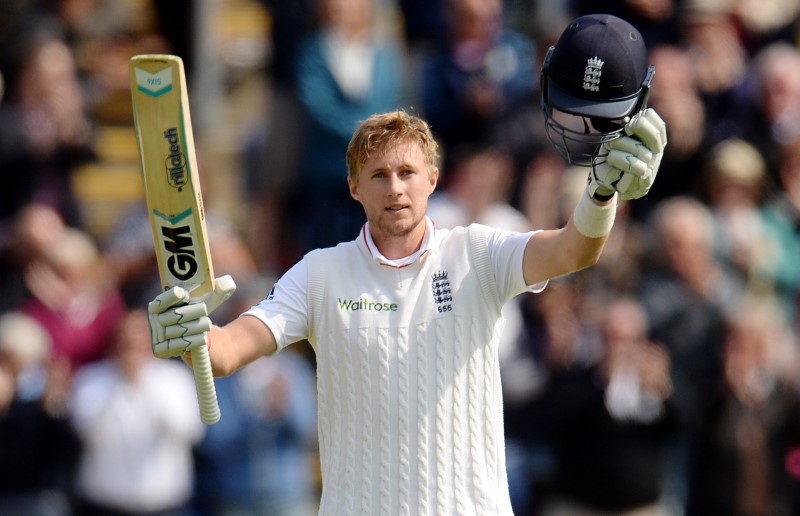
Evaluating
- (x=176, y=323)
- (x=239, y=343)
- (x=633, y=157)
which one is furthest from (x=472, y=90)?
(x=176, y=323)

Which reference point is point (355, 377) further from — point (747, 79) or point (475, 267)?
point (747, 79)

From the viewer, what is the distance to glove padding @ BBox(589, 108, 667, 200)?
15.9 feet

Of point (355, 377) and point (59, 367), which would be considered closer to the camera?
point (355, 377)

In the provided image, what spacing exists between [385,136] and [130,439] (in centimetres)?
405

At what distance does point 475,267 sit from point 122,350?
392 centimetres

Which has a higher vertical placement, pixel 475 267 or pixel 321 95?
pixel 321 95

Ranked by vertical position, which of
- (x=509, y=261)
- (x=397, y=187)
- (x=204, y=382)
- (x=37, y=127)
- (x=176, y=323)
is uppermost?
(x=37, y=127)

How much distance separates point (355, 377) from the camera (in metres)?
5.21

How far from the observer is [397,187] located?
17.0ft

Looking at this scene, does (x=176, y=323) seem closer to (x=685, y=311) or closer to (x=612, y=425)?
(x=612, y=425)

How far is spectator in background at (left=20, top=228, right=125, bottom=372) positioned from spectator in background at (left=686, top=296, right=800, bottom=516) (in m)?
3.63

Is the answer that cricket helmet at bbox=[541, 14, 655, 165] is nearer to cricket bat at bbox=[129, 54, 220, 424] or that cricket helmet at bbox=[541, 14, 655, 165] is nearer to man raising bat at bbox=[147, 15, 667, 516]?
man raising bat at bbox=[147, 15, 667, 516]

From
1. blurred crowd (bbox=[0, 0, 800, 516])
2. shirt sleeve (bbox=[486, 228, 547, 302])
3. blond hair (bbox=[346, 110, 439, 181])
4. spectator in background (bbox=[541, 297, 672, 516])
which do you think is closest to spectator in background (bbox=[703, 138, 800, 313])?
blurred crowd (bbox=[0, 0, 800, 516])

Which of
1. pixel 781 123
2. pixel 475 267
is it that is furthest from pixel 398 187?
pixel 781 123
